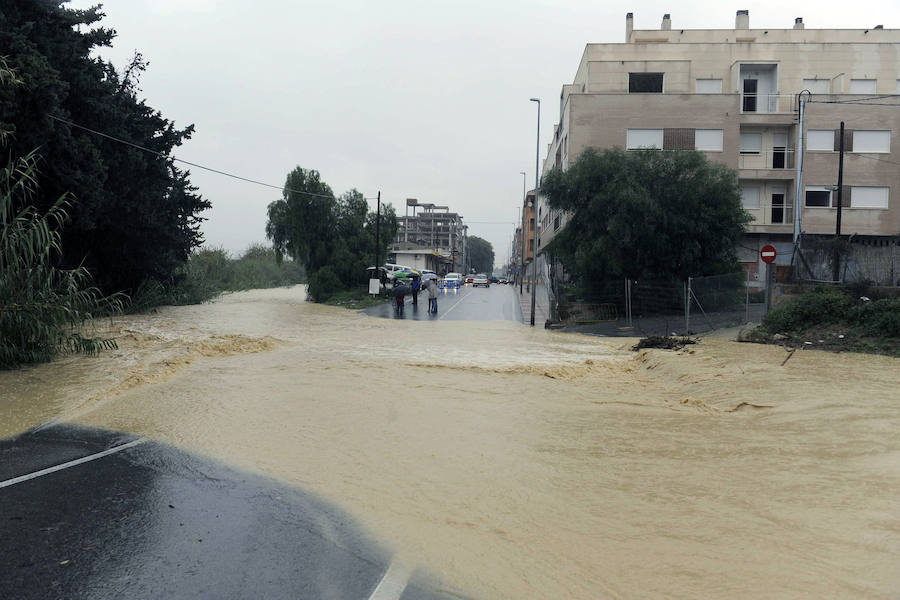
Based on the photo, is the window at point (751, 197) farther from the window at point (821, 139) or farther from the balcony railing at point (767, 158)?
the window at point (821, 139)

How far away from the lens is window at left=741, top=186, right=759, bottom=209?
129ft

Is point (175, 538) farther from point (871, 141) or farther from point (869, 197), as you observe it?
point (871, 141)

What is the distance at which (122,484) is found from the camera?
6.12m

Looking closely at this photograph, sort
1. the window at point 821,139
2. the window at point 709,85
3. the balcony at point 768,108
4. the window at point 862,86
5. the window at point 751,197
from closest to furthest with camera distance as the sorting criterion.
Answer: the window at point 821,139 < the balcony at point 768,108 < the window at point 751,197 < the window at point 862,86 < the window at point 709,85

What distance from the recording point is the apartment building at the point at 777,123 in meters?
38.2

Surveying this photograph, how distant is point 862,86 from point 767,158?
1001cm

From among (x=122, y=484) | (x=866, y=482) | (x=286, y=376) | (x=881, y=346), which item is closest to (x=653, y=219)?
(x=881, y=346)

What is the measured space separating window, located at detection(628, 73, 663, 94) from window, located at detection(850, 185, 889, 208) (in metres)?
12.8

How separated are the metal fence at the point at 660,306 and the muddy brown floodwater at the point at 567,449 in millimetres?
5312

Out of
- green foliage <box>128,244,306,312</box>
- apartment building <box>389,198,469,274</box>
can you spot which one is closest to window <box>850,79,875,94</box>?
green foliage <box>128,244,306,312</box>

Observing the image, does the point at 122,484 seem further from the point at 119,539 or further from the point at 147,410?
the point at 147,410

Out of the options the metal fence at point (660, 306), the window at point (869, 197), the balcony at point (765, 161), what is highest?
the balcony at point (765, 161)

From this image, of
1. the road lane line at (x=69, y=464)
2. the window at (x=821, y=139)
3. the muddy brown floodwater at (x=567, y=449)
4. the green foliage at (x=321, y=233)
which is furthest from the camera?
the green foliage at (x=321, y=233)

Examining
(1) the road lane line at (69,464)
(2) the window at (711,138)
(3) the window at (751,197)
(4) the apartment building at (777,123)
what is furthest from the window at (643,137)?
(1) the road lane line at (69,464)
